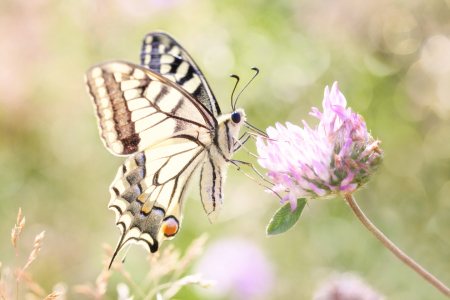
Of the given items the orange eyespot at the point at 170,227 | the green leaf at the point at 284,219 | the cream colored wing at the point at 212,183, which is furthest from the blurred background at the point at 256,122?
the green leaf at the point at 284,219

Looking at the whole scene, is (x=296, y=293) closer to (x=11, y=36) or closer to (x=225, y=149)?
(x=225, y=149)

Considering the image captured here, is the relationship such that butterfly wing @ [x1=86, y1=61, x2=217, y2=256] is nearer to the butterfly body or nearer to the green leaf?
the butterfly body

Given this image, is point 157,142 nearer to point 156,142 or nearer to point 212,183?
point 156,142

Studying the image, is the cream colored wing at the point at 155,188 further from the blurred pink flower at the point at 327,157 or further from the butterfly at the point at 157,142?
the blurred pink flower at the point at 327,157

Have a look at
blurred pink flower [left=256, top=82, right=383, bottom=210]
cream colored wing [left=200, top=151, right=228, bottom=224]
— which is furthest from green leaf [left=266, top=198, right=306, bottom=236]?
cream colored wing [left=200, top=151, right=228, bottom=224]

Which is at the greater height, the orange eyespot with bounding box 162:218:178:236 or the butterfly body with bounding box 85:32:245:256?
the butterfly body with bounding box 85:32:245:256

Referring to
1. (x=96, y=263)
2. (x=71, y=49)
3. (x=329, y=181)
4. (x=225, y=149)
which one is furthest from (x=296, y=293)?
(x=71, y=49)
